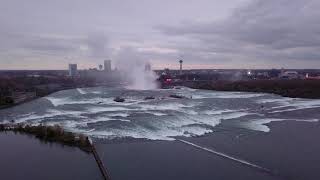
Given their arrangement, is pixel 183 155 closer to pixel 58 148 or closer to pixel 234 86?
pixel 58 148

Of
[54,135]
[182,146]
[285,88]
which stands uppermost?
[285,88]

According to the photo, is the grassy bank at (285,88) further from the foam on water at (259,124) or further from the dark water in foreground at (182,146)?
the foam on water at (259,124)

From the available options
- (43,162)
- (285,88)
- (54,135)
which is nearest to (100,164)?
(43,162)

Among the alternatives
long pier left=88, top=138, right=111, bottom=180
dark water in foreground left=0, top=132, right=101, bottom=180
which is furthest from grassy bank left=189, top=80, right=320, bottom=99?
dark water in foreground left=0, top=132, right=101, bottom=180

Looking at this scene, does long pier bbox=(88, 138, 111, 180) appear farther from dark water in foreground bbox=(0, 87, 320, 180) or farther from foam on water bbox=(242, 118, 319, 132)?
foam on water bbox=(242, 118, 319, 132)

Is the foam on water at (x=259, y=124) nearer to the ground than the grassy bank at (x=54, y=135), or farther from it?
nearer to the ground

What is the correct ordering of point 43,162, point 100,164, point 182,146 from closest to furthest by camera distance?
point 100,164
point 43,162
point 182,146

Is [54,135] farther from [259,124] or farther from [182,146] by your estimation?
[259,124]

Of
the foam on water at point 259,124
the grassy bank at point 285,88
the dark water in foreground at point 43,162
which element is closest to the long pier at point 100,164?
the dark water in foreground at point 43,162
